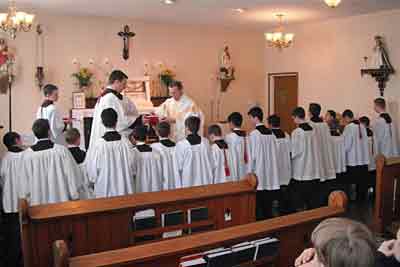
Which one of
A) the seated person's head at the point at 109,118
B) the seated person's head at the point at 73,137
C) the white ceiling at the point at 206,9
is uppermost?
the white ceiling at the point at 206,9

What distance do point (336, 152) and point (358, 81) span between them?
325 cm

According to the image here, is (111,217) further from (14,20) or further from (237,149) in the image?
(14,20)

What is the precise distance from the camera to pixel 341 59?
10.1 meters

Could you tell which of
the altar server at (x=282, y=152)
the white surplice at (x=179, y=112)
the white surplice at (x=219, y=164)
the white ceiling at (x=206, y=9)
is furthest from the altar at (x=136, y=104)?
the white surplice at (x=219, y=164)

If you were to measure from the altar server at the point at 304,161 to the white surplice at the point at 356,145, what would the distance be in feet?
3.56

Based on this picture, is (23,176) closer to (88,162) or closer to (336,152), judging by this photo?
(88,162)

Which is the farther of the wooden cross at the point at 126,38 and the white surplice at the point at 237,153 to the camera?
the wooden cross at the point at 126,38

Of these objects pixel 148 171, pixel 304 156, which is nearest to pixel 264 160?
pixel 304 156

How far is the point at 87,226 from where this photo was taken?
125 inches

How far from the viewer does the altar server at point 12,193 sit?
4.48 meters

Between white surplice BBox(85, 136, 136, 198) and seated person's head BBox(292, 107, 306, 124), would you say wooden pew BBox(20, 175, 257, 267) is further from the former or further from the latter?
seated person's head BBox(292, 107, 306, 124)

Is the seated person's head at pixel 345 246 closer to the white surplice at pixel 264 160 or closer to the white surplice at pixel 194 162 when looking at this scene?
the white surplice at pixel 194 162

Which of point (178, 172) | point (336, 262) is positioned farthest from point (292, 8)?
point (336, 262)

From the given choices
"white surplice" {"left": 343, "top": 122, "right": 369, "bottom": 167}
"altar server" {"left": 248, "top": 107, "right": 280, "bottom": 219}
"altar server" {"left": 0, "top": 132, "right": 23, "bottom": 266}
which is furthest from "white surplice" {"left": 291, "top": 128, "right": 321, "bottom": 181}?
"altar server" {"left": 0, "top": 132, "right": 23, "bottom": 266}
